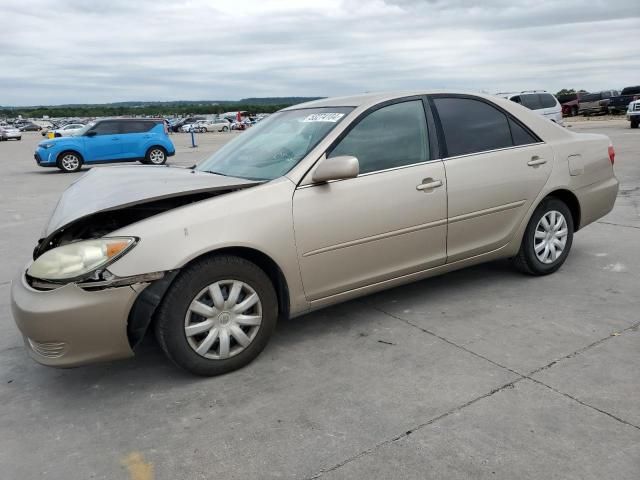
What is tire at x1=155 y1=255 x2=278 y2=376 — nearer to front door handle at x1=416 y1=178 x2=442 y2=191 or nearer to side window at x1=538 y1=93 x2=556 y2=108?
front door handle at x1=416 y1=178 x2=442 y2=191

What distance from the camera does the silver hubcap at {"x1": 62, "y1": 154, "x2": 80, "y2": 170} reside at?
54.3ft

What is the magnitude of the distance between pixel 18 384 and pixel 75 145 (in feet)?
49.1

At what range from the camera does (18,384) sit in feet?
10.8

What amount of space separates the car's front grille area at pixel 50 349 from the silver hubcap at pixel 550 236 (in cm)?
350

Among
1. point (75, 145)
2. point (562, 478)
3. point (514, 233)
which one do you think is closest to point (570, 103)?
point (75, 145)

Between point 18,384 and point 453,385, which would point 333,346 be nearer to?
point 453,385

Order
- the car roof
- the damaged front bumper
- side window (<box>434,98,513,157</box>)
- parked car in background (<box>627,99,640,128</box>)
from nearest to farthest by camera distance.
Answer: the damaged front bumper, the car roof, side window (<box>434,98,513,157</box>), parked car in background (<box>627,99,640,128</box>)

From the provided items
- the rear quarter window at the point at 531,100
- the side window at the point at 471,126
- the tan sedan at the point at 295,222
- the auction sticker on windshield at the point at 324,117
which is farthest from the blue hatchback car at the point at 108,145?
the side window at the point at 471,126

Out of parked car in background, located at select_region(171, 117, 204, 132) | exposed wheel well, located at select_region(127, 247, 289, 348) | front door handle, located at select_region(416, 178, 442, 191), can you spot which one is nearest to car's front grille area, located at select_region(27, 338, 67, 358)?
exposed wheel well, located at select_region(127, 247, 289, 348)

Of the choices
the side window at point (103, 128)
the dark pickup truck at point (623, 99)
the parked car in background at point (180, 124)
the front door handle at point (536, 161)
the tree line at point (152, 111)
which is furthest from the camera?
the tree line at point (152, 111)

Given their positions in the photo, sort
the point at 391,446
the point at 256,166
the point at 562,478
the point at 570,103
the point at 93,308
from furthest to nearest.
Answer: the point at 570,103, the point at 256,166, the point at 93,308, the point at 391,446, the point at 562,478

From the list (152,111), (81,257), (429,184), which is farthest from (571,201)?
(152,111)

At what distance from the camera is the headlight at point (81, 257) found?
2.85 m

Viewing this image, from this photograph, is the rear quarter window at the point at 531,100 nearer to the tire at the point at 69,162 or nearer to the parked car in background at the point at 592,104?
the tire at the point at 69,162
